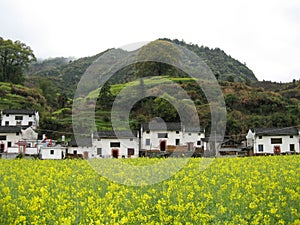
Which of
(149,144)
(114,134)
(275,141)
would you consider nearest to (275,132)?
(275,141)

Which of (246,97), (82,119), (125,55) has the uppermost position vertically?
(125,55)

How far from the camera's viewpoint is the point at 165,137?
56.6m

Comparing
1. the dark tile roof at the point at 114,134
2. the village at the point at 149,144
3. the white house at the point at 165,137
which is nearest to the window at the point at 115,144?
the village at the point at 149,144

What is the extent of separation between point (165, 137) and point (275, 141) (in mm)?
15281

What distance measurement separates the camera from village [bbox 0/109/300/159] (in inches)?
1887

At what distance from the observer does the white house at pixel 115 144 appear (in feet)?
171

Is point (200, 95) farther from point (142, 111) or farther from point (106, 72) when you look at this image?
point (106, 72)

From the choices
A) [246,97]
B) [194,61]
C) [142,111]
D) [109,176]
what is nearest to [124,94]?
[142,111]

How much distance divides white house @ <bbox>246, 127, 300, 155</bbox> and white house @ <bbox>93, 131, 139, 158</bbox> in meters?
15.5

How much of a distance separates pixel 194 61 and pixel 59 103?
55.7 metres

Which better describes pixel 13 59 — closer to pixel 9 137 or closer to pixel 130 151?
pixel 9 137

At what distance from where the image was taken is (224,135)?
5900 centimetres

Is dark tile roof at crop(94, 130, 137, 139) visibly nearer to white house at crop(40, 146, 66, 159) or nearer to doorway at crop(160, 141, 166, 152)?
doorway at crop(160, 141, 166, 152)

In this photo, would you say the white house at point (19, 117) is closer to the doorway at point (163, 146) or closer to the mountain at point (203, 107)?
the mountain at point (203, 107)
